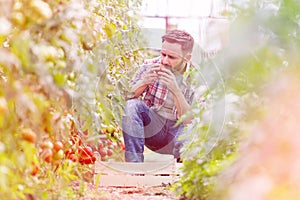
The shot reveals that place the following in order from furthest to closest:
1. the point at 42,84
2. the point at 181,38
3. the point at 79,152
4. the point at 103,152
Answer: the point at 103,152 → the point at 79,152 → the point at 181,38 → the point at 42,84

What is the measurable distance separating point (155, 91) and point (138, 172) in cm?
29

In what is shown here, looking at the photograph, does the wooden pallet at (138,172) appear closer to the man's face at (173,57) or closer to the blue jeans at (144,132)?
the blue jeans at (144,132)

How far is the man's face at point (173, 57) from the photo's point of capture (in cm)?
161

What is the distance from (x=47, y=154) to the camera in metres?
1.20

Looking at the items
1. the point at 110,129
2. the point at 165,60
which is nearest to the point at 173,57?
the point at 165,60

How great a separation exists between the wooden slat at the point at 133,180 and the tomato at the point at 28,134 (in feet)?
2.83

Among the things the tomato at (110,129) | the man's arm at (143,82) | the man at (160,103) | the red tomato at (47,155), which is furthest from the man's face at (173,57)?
the red tomato at (47,155)

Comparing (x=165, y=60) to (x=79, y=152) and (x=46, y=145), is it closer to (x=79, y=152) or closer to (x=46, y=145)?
(x=79, y=152)

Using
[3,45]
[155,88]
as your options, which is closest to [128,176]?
[155,88]

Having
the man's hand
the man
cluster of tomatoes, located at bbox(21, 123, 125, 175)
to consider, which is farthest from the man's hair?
cluster of tomatoes, located at bbox(21, 123, 125, 175)

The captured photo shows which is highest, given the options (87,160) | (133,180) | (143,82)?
(143,82)

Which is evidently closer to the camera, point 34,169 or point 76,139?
point 34,169

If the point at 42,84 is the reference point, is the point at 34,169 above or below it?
below

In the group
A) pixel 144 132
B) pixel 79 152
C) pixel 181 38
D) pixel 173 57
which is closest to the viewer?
pixel 181 38
